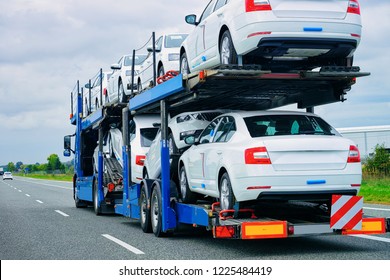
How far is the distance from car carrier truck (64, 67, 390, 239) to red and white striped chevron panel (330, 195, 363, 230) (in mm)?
13

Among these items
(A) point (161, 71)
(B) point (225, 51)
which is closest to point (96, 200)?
(A) point (161, 71)

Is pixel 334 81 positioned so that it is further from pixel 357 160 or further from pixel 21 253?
pixel 21 253

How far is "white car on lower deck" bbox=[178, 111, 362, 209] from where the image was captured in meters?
8.28

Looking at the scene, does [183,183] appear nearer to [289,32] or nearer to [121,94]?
[289,32]

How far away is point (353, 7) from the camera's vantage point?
9320mm

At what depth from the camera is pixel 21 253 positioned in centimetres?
963

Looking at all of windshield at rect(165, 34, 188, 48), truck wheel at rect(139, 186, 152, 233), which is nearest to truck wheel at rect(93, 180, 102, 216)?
windshield at rect(165, 34, 188, 48)

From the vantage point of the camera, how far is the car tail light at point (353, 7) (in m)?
9.28

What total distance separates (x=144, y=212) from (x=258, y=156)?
4550 mm

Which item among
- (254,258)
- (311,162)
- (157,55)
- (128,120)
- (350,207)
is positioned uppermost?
(157,55)

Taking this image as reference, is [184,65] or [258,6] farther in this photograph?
[184,65]

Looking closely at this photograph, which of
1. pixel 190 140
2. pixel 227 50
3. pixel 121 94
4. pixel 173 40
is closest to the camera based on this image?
pixel 227 50

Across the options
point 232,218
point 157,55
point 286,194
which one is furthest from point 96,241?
point 157,55

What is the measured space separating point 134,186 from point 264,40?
5.19 metres
